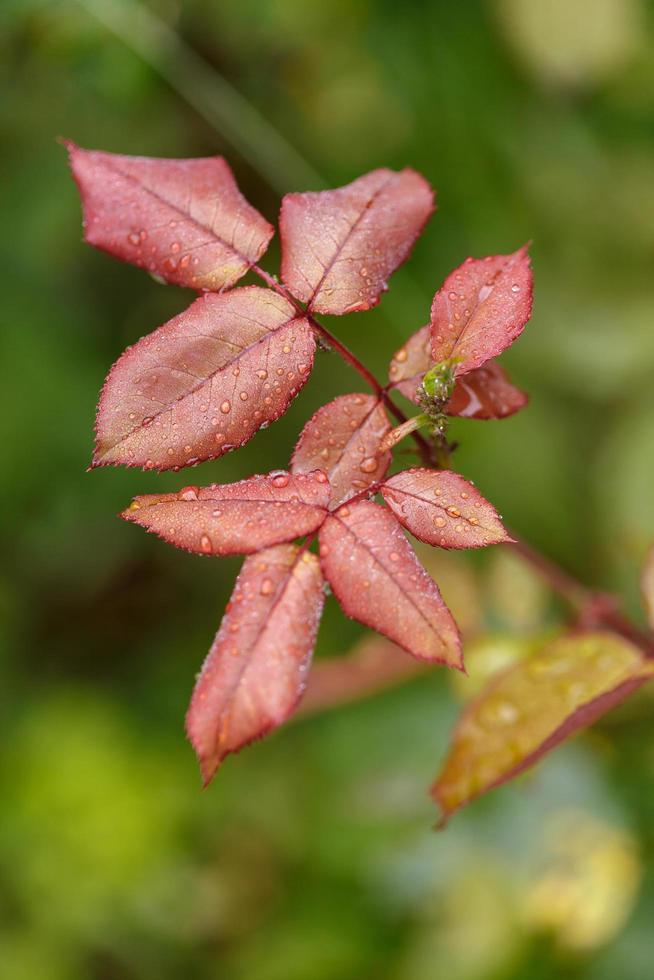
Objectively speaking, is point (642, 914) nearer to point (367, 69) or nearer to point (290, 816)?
point (290, 816)

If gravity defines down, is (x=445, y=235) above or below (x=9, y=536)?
below

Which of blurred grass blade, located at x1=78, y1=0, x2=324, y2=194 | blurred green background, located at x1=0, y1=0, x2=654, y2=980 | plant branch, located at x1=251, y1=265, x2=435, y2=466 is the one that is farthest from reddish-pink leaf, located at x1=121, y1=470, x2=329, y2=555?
blurred grass blade, located at x1=78, y1=0, x2=324, y2=194

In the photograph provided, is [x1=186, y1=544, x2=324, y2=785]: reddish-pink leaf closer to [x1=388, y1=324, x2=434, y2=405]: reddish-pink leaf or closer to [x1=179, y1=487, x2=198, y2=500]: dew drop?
Answer: [x1=179, y1=487, x2=198, y2=500]: dew drop

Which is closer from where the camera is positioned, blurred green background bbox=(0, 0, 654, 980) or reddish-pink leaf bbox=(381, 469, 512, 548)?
reddish-pink leaf bbox=(381, 469, 512, 548)

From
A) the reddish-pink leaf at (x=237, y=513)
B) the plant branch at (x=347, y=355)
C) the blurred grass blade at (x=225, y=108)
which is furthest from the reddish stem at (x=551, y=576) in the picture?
the blurred grass blade at (x=225, y=108)

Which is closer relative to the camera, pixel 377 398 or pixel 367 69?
pixel 377 398

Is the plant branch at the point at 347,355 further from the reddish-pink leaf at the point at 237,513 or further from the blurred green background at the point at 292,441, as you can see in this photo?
the blurred green background at the point at 292,441

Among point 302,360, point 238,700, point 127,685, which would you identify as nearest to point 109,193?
point 302,360
